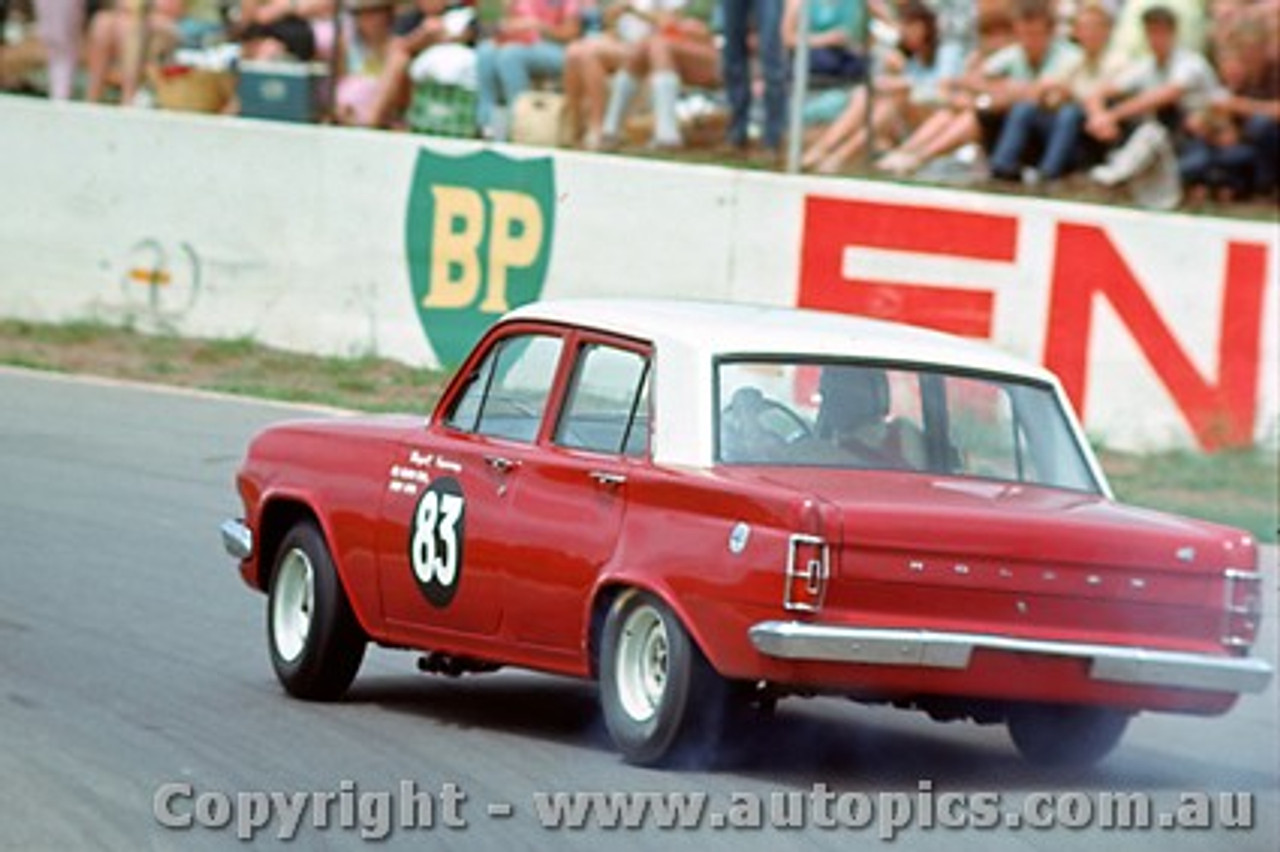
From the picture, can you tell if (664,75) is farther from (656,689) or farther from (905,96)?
(656,689)

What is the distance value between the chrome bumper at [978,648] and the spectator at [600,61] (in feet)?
36.1

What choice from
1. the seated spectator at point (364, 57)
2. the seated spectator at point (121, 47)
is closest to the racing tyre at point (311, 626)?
the seated spectator at point (364, 57)

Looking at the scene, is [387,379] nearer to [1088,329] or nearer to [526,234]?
[526,234]

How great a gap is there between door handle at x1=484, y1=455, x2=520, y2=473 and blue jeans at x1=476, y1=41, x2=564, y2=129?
10.2m

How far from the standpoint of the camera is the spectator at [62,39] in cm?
2023

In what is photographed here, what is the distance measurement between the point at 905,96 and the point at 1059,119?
1.45m

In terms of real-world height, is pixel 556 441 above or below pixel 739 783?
above

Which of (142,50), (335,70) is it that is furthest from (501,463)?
(142,50)

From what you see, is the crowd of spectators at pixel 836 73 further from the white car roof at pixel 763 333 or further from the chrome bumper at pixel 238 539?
the white car roof at pixel 763 333

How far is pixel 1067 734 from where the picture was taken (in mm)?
8391

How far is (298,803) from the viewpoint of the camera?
7.36 meters

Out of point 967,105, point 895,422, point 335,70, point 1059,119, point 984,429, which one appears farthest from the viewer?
point 335,70

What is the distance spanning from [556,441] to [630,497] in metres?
0.62

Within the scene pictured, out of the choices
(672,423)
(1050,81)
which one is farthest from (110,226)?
(672,423)
